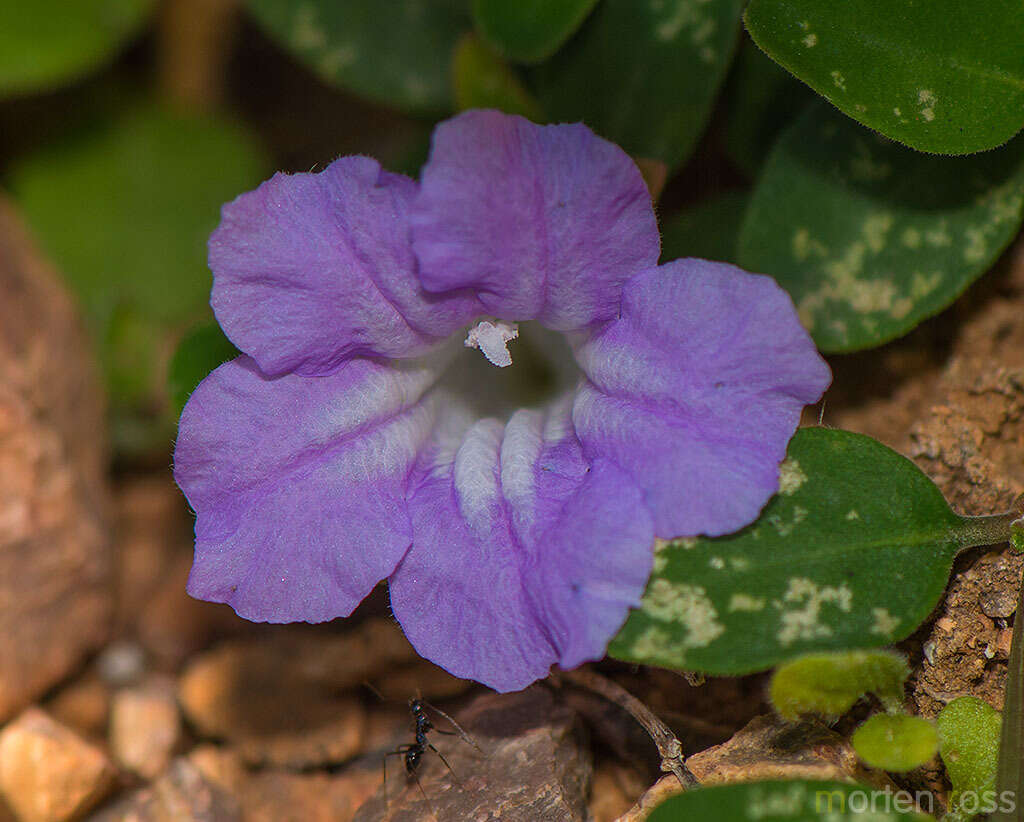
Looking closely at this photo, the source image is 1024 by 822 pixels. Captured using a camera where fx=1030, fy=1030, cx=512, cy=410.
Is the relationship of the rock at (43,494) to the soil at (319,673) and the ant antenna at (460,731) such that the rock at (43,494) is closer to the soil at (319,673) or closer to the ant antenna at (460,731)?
the soil at (319,673)

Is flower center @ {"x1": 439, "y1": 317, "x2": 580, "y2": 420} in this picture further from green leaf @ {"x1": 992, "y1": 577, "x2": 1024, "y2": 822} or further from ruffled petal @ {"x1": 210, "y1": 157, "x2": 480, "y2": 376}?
green leaf @ {"x1": 992, "y1": 577, "x2": 1024, "y2": 822}

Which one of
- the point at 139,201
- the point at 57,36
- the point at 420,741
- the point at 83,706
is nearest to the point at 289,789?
the point at 420,741

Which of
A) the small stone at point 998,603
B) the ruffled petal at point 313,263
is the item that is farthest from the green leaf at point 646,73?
the small stone at point 998,603

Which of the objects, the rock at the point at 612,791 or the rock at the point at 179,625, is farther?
the rock at the point at 179,625

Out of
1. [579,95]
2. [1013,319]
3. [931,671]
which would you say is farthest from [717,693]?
[579,95]

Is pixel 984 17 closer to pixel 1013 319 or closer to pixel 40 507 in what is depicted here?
pixel 1013 319

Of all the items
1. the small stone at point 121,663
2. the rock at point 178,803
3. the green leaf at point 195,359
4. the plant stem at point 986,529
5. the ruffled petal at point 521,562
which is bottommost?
the small stone at point 121,663

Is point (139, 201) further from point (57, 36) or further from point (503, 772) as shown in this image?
point (503, 772)
